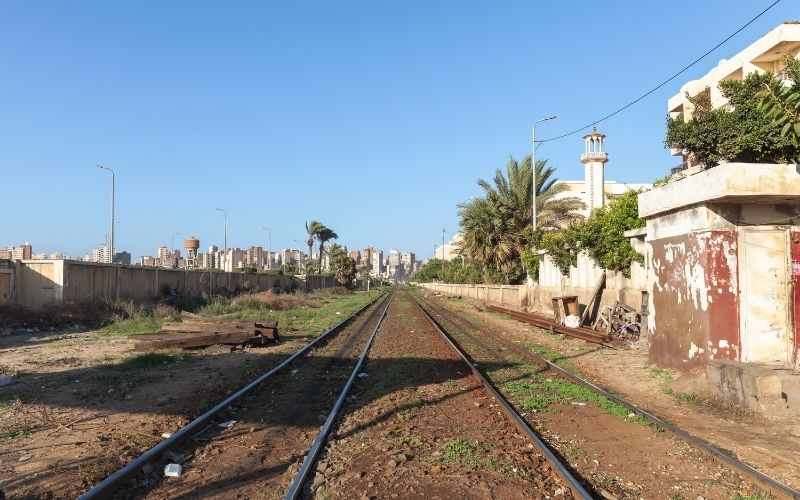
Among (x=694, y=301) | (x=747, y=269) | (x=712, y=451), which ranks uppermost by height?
(x=747, y=269)

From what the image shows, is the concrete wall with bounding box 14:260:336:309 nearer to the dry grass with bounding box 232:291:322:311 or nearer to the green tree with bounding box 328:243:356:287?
the dry grass with bounding box 232:291:322:311

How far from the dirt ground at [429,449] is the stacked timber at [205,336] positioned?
6430mm

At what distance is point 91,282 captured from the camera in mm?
25125

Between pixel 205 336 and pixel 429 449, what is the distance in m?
10.8

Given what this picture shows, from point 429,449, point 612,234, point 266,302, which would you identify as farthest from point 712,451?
point 266,302

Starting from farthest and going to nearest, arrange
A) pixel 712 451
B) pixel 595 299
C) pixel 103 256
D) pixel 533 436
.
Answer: pixel 103 256 < pixel 595 299 < pixel 533 436 < pixel 712 451

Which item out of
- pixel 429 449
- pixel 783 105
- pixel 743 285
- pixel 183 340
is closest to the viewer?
pixel 429 449

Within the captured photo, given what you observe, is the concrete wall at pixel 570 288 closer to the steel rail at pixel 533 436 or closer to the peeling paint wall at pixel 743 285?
the peeling paint wall at pixel 743 285

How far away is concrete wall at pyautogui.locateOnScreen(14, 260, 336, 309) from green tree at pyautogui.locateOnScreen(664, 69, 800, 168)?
2302 centimetres

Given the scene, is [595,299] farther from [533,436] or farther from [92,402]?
[92,402]

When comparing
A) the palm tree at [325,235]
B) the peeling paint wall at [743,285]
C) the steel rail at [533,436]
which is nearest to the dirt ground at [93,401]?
the steel rail at [533,436]

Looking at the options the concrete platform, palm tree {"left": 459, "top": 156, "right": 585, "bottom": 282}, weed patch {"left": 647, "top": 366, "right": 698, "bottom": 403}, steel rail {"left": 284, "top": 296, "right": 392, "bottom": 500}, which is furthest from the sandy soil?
palm tree {"left": 459, "top": 156, "right": 585, "bottom": 282}

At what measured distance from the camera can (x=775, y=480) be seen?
18.4 ft

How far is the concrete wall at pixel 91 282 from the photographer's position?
925 inches
